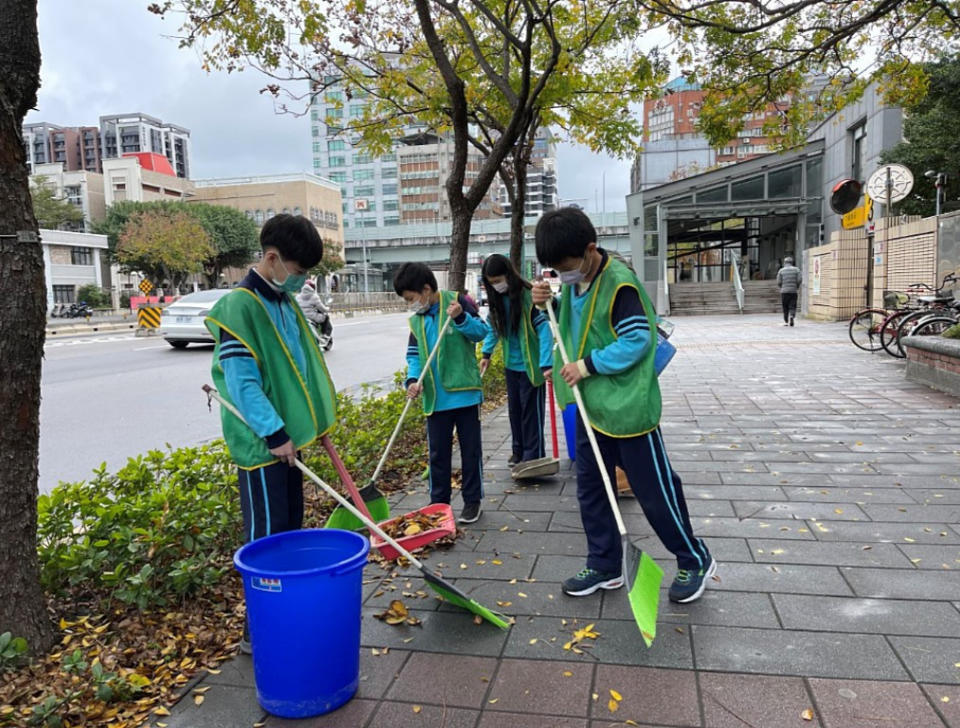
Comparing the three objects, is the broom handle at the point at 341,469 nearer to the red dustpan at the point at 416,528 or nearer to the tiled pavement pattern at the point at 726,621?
the red dustpan at the point at 416,528

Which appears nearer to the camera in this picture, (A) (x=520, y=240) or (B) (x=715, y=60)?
(B) (x=715, y=60)

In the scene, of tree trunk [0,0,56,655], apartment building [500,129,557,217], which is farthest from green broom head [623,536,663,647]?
apartment building [500,129,557,217]

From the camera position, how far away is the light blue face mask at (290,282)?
9.16ft

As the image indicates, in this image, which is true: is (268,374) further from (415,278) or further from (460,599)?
(415,278)

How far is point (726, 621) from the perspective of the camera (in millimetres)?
2938

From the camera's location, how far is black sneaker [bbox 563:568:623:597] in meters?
3.24

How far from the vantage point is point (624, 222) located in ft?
219

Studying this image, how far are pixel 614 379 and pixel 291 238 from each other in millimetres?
1398

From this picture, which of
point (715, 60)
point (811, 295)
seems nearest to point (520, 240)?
point (715, 60)

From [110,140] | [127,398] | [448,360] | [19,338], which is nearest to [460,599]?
[448,360]

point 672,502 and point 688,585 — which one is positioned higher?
point 672,502

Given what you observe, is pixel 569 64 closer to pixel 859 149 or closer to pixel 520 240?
pixel 520 240

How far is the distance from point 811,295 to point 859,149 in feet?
20.4

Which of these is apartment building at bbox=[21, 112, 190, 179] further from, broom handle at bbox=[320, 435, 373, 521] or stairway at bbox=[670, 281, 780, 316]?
broom handle at bbox=[320, 435, 373, 521]
